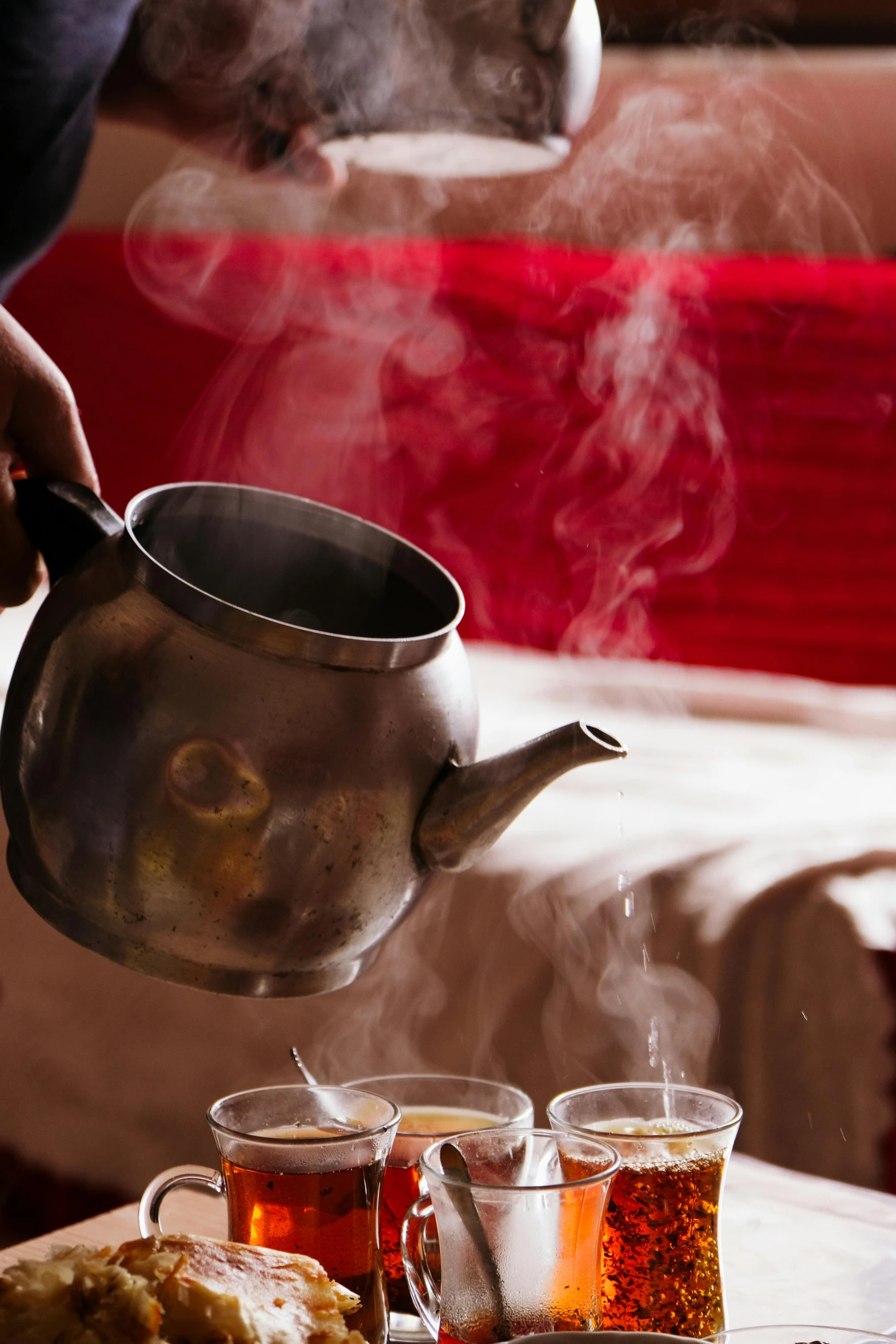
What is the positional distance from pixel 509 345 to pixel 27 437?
8.18ft

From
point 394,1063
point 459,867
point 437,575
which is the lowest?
point 394,1063

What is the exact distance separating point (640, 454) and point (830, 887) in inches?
72.6

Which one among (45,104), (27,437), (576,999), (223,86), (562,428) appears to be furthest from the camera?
(562,428)

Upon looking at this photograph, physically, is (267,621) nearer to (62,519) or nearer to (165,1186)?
(62,519)

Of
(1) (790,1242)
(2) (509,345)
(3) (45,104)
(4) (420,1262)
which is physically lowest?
(1) (790,1242)

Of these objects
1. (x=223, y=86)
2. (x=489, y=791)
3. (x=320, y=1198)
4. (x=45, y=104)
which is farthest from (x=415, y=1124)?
(x=45, y=104)

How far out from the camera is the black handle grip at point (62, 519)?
0.73m

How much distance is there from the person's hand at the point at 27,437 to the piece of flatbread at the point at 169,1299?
1.15ft

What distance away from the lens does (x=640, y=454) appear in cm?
313

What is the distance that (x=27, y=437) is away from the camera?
775 mm

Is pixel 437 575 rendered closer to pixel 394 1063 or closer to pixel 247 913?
pixel 247 913

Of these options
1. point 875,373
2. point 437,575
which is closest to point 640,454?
point 875,373

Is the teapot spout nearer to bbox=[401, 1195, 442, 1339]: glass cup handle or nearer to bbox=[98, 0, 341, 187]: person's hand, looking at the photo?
bbox=[401, 1195, 442, 1339]: glass cup handle

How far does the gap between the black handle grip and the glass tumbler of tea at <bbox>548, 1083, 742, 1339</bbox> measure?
1.25 ft
